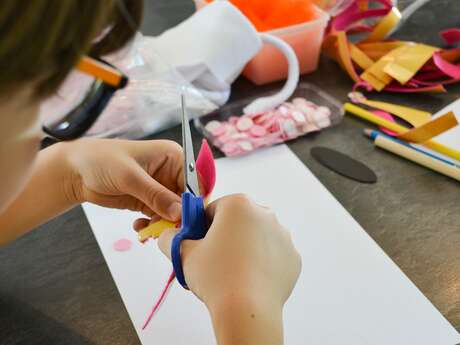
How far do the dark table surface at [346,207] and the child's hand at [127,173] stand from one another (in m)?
0.06

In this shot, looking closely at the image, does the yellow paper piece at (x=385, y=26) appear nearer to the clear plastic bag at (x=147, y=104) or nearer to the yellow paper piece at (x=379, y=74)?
the yellow paper piece at (x=379, y=74)

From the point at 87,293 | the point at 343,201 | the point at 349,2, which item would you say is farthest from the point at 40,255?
the point at 349,2

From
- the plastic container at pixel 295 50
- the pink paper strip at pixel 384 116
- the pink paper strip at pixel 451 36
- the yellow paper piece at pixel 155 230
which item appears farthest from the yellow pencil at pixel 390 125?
the yellow paper piece at pixel 155 230

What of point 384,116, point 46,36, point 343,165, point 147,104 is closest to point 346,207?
point 343,165

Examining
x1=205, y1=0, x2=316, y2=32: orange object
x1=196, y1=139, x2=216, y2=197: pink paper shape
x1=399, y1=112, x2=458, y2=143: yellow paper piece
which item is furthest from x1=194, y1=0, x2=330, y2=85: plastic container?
x1=196, y1=139, x2=216, y2=197: pink paper shape

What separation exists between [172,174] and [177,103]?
20 cm

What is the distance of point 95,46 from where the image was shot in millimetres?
336

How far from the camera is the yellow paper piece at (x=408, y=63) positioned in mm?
799

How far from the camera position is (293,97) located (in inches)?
31.8

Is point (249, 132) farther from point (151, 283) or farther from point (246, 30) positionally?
point (151, 283)

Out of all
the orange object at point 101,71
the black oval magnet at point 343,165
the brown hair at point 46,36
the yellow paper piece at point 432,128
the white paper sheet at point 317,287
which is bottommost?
the white paper sheet at point 317,287

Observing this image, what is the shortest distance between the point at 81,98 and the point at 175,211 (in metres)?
0.16

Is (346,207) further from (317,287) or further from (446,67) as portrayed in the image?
(446,67)

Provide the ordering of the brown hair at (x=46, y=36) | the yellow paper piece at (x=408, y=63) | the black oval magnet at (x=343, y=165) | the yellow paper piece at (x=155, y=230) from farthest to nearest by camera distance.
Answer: the yellow paper piece at (x=408, y=63)
the black oval magnet at (x=343, y=165)
the yellow paper piece at (x=155, y=230)
the brown hair at (x=46, y=36)
